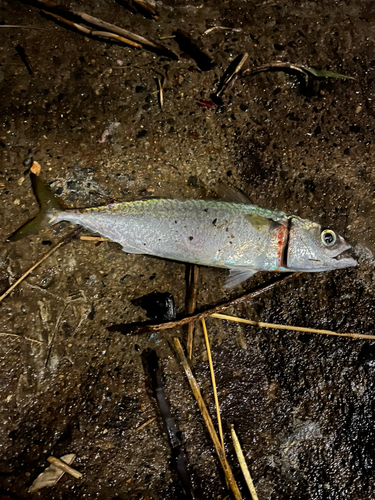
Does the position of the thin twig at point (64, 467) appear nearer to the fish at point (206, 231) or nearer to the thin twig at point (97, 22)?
the fish at point (206, 231)

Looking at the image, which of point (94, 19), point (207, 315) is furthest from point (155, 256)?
point (94, 19)

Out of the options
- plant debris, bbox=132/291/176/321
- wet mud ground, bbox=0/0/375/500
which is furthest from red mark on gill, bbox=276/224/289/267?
plant debris, bbox=132/291/176/321

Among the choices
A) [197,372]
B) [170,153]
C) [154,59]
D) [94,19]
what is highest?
[94,19]

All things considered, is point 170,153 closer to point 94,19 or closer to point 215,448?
point 94,19

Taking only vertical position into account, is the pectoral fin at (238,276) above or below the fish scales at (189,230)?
below

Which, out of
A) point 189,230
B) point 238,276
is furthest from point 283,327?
point 189,230

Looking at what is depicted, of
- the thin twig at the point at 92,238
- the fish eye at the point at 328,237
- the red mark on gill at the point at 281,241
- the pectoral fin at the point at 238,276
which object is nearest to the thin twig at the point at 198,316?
the pectoral fin at the point at 238,276
